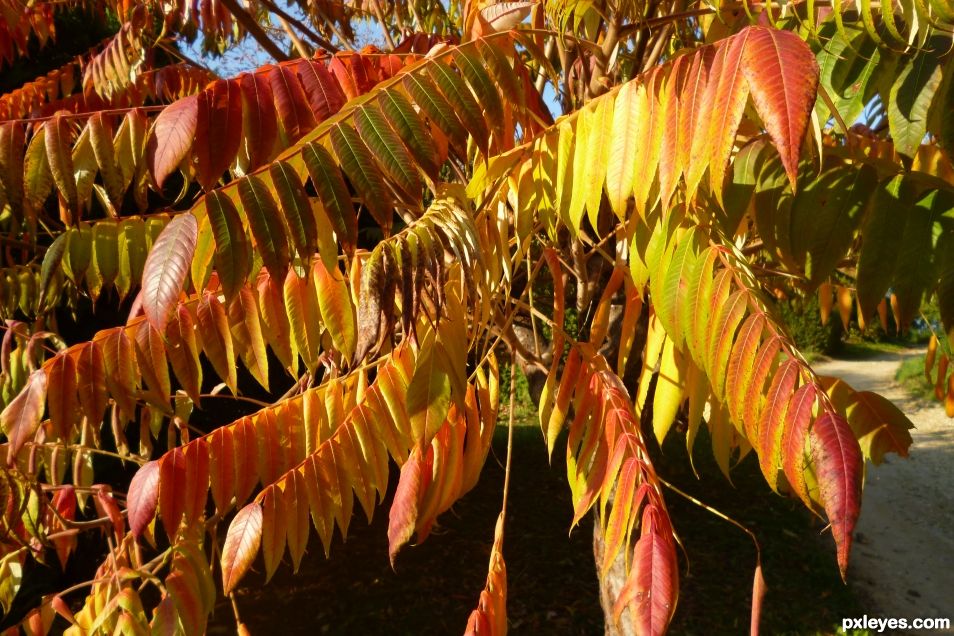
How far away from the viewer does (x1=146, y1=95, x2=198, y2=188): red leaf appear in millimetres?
1232

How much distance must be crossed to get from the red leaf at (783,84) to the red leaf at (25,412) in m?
1.62

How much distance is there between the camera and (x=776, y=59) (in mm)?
977

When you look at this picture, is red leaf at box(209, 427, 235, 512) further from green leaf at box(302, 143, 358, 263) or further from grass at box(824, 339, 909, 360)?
grass at box(824, 339, 909, 360)

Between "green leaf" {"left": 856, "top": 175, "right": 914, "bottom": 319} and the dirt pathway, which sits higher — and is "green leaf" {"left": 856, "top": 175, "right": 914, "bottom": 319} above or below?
above

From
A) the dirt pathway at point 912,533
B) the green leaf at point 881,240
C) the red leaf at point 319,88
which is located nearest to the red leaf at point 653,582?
the green leaf at point 881,240

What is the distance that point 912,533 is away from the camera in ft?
22.2

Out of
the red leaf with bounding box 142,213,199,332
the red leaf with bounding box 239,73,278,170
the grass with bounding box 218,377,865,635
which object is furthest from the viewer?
the grass with bounding box 218,377,865,635

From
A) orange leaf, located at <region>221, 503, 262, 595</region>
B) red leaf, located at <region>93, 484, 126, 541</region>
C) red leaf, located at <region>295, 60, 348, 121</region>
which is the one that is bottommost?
red leaf, located at <region>93, 484, 126, 541</region>

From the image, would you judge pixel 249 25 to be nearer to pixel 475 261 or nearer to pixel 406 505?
pixel 475 261

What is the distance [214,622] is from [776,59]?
514 centimetres

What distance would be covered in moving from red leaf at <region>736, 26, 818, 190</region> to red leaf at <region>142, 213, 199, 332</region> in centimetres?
89

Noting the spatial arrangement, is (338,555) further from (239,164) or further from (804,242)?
(804,242)

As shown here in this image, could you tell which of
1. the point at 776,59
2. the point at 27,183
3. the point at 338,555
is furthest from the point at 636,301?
the point at 338,555

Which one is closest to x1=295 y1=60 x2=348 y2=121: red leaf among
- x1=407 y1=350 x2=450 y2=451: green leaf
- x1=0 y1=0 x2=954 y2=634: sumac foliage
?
x1=0 y1=0 x2=954 y2=634: sumac foliage
